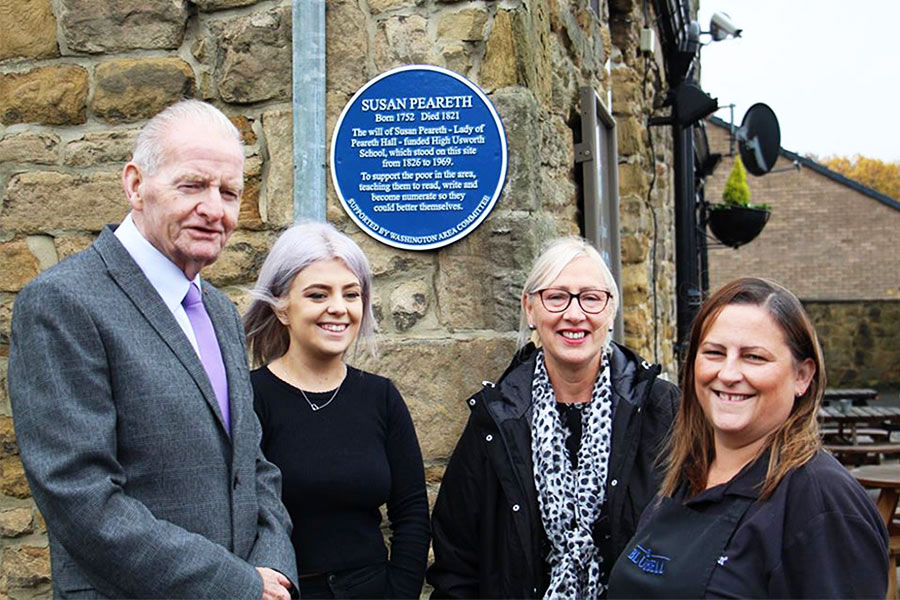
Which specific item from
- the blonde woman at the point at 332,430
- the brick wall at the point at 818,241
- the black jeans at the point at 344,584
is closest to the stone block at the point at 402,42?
the blonde woman at the point at 332,430

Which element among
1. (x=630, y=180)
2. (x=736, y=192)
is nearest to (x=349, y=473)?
(x=630, y=180)

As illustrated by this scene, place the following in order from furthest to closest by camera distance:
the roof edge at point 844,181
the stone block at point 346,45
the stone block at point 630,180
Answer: the roof edge at point 844,181 < the stone block at point 630,180 < the stone block at point 346,45

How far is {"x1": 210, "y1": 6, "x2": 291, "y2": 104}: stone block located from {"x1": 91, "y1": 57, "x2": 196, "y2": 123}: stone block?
17 centimetres

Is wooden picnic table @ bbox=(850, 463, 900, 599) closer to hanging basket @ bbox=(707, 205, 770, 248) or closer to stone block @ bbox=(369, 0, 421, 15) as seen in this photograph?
stone block @ bbox=(369, 0, 421, 15)

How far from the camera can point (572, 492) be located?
2535 millimetres

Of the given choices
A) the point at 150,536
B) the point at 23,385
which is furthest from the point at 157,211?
the point at 150,536

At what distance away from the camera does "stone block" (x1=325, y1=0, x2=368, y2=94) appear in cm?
332

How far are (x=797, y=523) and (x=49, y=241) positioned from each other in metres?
2.78

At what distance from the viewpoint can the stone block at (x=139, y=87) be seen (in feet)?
11.2

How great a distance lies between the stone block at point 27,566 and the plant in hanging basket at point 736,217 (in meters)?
9.24

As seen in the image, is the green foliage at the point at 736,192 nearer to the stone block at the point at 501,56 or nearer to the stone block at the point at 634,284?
the stone block at the point at 634,284

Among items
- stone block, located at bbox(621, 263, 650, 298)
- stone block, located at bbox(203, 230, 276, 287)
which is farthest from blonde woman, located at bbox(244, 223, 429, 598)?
stone block, located at bbox(621, 263, 650, 298)

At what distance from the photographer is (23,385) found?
6.24 feet

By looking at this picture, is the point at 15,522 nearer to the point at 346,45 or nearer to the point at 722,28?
the point at 346,45
